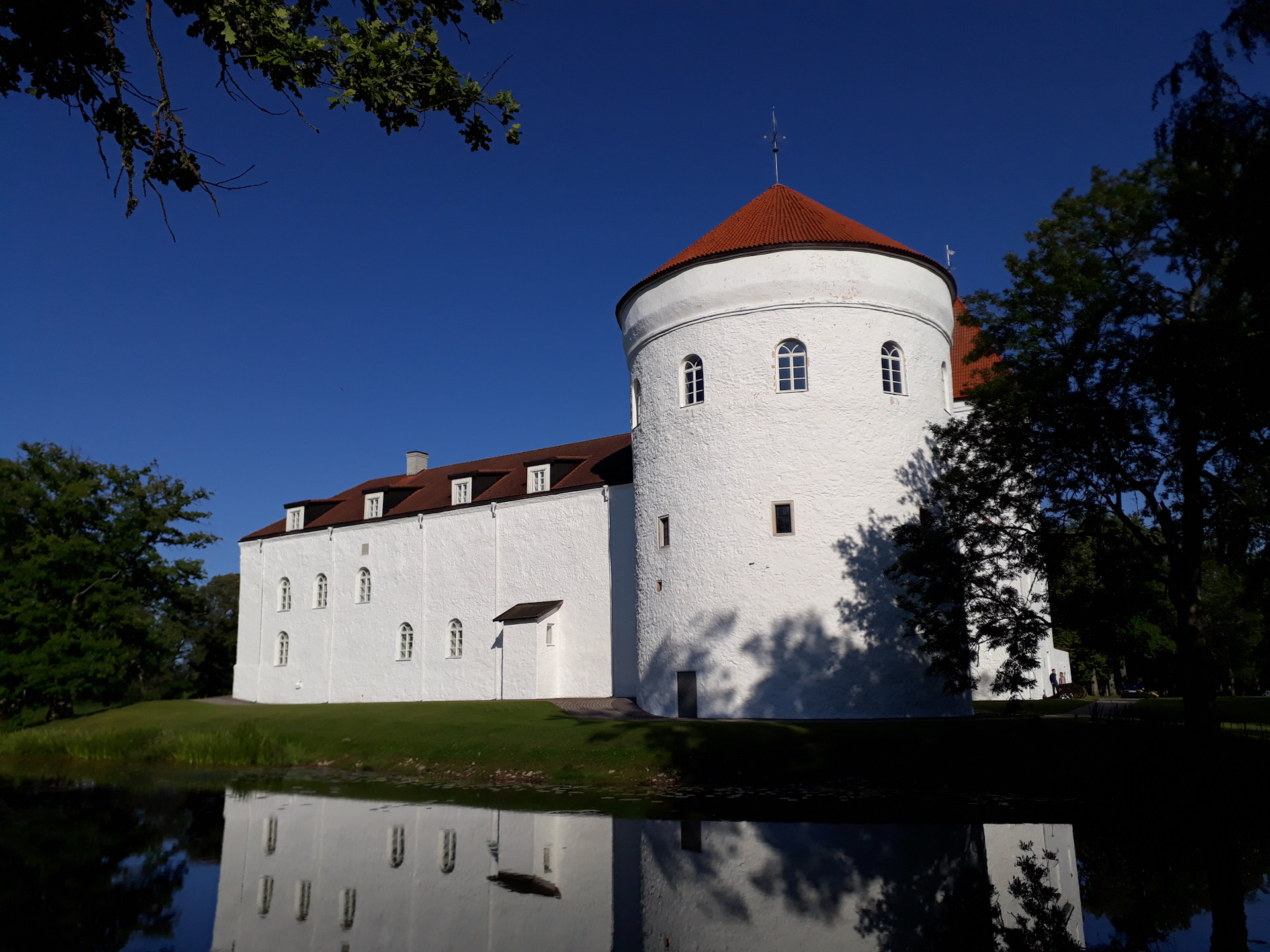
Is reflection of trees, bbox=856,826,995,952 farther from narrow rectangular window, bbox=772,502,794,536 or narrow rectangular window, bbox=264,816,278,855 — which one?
narrow rectangular window, bbox=772,502,794,536

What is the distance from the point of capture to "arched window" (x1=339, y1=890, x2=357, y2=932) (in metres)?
7.07

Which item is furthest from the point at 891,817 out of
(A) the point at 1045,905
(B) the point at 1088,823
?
(A) the point at 1045,905

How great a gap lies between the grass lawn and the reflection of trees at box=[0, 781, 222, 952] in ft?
13.9

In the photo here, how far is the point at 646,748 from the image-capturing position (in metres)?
16.1

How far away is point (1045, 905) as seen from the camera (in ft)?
23.1

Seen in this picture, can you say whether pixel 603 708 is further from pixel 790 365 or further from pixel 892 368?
pixel 892 368

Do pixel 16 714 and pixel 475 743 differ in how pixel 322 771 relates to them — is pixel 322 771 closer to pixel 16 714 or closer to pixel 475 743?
pixel 475 743

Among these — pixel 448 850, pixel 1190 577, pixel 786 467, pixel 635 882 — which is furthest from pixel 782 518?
pixel 635 882

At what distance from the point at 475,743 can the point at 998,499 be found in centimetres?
1071

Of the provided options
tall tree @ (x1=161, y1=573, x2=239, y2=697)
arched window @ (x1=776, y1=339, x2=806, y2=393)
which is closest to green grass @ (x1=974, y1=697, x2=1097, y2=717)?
arched window @ (x1=776, y1=339, x2=806, y2=393)

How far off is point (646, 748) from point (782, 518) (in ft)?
22.7

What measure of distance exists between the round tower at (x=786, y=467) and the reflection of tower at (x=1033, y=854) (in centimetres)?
983

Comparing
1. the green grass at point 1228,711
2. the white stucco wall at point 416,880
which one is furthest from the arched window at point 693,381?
the white stucco wall at point 416,880

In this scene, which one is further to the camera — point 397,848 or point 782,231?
point 782,231
